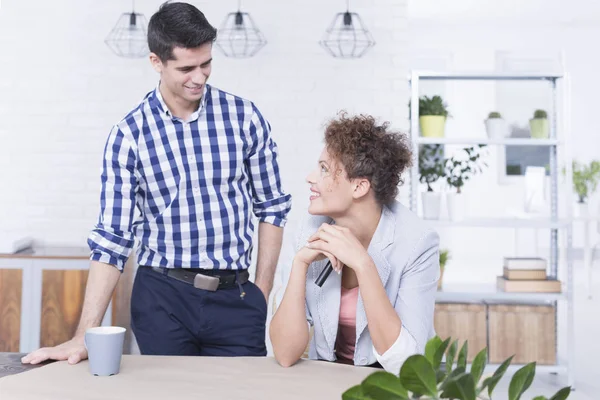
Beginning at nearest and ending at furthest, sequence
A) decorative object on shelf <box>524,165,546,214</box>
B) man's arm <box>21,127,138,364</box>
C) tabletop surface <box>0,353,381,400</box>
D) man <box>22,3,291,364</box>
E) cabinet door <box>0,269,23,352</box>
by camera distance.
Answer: tabletop surface <box>0,353,381,400</box> < man's arm <box>21,127,138,364</box> < man <box>22,3,291,364</box> < cabinet door <box>0,269,23,352</box> < decorative object on shelf <box>524,165,546,214</box>

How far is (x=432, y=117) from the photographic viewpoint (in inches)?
156

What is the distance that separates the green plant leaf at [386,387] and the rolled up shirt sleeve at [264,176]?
155 cm

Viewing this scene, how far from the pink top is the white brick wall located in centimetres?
221

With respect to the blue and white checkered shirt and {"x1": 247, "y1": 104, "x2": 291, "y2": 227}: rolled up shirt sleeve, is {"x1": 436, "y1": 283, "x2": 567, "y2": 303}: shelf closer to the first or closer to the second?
{"x1": 247, "y1": 104, "x2": 291, "y2": 227}: rolled up shirt sleeve

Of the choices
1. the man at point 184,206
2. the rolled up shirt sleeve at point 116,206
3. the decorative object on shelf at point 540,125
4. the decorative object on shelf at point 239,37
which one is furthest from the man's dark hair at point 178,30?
the decorative object on shelf at point 540,125

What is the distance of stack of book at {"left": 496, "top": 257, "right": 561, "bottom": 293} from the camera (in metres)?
3.97

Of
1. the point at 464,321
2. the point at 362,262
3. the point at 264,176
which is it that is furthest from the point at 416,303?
the point at 464,321

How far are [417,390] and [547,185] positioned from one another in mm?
8131

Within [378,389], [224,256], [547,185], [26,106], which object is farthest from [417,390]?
[547,185]

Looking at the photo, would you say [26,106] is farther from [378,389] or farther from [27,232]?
[378,389]

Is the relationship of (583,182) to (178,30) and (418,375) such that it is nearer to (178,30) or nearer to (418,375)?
(178,30)

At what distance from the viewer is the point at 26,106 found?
160 inches

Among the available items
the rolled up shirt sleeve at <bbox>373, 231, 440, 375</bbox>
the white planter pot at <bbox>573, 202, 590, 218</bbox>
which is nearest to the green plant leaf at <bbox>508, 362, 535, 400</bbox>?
the rolled up shirt sleeve at <bbox>373, 231, 440, 375</bbox>

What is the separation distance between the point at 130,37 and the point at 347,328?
2.57 metres
